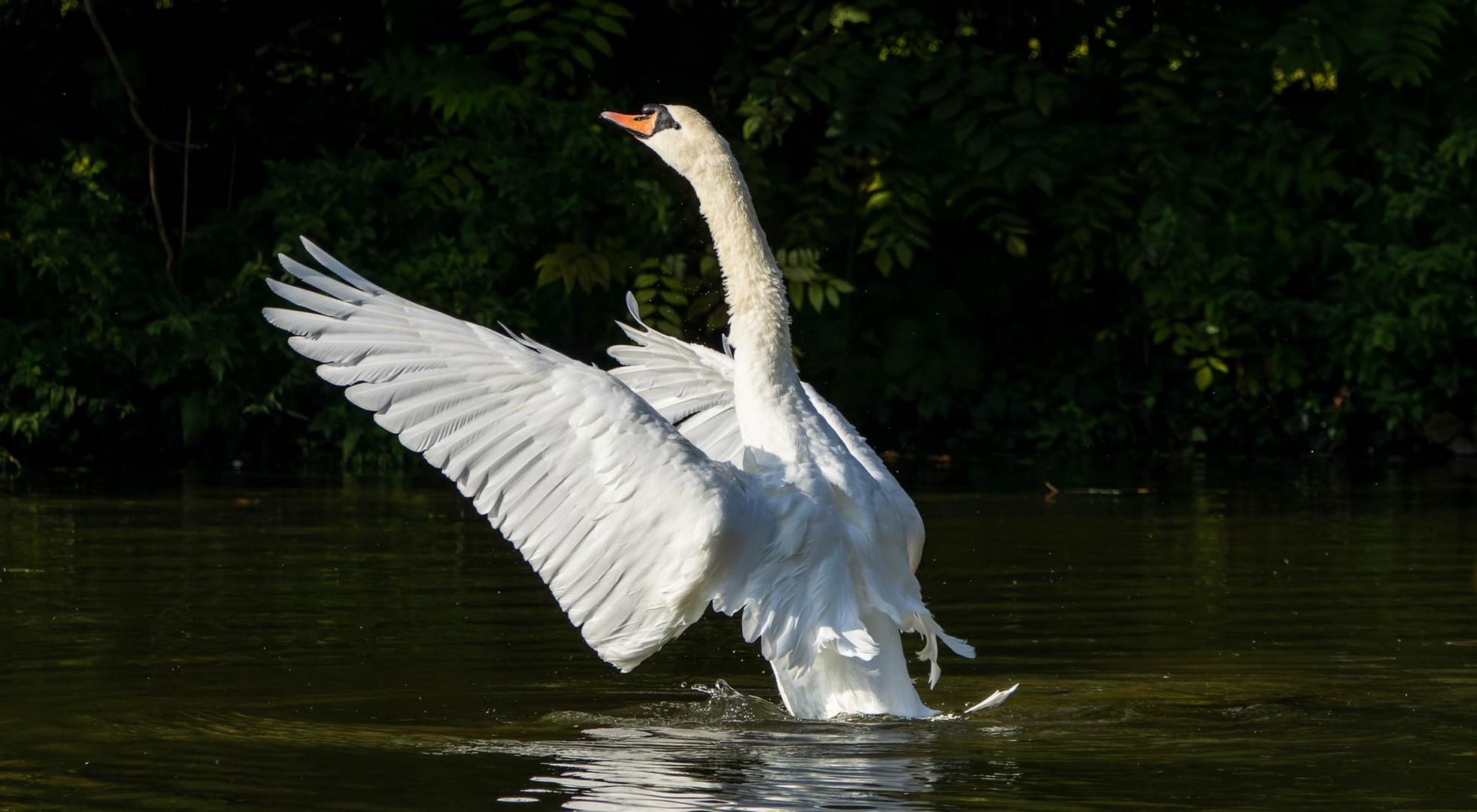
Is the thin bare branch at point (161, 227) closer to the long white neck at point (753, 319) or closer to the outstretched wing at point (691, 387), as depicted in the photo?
the outstretched wing at point (691, 387)

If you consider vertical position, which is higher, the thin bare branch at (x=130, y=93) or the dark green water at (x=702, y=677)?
the thin bare branch at (x=130, y=93)

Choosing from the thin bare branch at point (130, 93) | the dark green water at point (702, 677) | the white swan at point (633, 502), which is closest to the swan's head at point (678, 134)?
the white swan at point (633, 502)

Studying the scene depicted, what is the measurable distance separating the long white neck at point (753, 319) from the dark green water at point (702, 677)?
2.61 ft

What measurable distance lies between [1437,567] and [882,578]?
3.27m

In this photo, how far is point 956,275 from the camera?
14352 mm

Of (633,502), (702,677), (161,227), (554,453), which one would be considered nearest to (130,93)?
(161,227)

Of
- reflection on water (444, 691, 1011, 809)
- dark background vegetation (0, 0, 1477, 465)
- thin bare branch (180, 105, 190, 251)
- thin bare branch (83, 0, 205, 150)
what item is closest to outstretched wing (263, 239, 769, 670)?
reflection on water (444, 691, 1011, 809)

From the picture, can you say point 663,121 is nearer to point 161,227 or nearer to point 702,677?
point 702,677

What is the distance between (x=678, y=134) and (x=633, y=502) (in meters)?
A: 1.46

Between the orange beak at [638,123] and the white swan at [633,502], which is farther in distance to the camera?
the orange beak at [638,123]

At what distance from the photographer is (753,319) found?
614 centimetres

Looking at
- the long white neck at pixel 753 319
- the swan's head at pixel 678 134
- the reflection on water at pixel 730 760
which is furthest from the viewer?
the swan's head at pixel 678 134

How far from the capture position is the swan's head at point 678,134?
6.45 meters

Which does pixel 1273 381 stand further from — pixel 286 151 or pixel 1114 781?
pixel 1114 781
